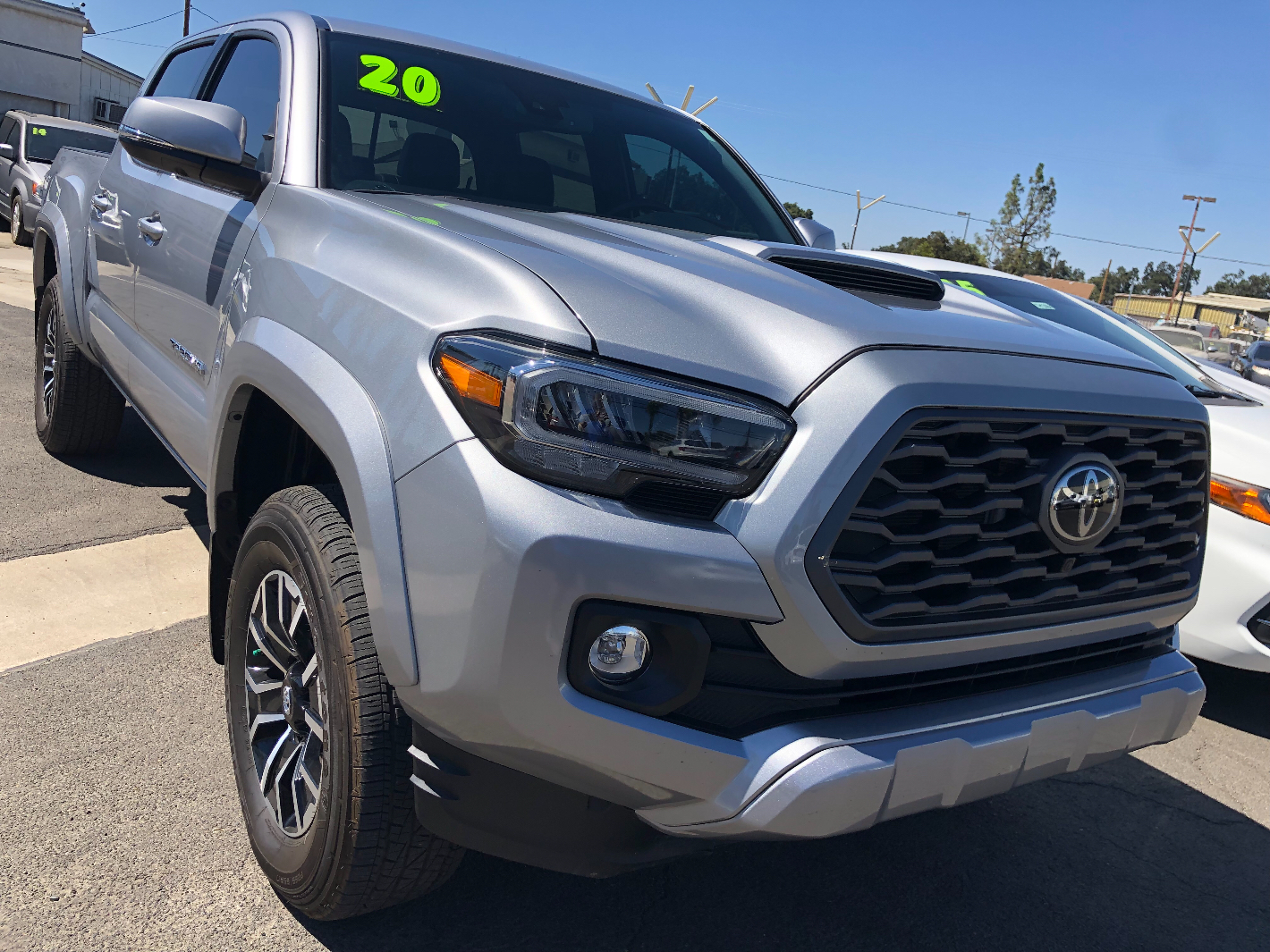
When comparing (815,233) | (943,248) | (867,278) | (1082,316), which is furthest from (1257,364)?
(943,248)

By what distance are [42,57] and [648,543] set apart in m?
36.7

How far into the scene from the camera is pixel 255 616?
7.31 feet

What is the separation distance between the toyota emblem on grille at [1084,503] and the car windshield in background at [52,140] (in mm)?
15848

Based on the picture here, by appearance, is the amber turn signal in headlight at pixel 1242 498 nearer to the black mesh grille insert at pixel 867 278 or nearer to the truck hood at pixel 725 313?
the truck hood at pixel 725 313

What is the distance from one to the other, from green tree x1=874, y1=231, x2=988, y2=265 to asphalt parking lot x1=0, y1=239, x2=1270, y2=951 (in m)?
57.5

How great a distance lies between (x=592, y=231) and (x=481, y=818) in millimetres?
1333

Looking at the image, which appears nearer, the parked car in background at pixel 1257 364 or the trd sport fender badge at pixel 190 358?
the trd sport fender badge at pixel 190 358

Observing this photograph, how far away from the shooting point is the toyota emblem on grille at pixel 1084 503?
1839 millimetres

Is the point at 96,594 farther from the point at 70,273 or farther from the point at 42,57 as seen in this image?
the point at 42,57

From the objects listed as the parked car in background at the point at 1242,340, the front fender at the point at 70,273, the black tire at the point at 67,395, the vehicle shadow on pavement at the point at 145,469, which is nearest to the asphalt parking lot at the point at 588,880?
the vehicle shadow on pavement at the point at 145,469

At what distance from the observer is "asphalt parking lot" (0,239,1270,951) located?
6.88 ft

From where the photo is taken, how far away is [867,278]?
7.30 feet

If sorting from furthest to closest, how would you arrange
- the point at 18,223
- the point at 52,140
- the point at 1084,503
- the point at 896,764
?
the point at 52,140 < the point at 18,223 < the point at 1084,503 < the point at 896,764

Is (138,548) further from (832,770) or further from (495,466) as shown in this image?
(832,770)
